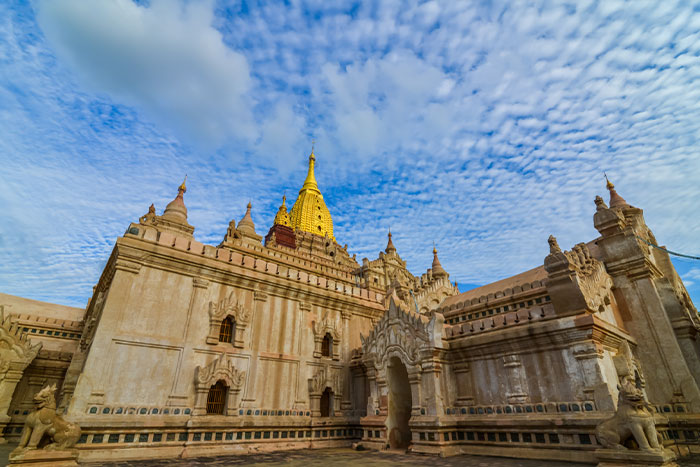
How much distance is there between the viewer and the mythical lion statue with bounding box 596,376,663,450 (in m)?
9.07

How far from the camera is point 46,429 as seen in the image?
428 inches

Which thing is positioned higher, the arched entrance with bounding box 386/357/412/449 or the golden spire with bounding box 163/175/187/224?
the golden spire with bounding box 163/175/187/224

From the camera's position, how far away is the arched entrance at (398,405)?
16.3m

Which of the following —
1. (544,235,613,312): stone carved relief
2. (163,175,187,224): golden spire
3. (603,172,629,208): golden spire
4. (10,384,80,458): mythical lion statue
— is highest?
(163,175,187,224): golden spire

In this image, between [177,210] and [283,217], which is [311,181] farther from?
[177,210]

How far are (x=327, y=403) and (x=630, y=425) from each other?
13757mm

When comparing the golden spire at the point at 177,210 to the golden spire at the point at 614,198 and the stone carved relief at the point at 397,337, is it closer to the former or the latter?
the stone carved relief at the point at 397,337

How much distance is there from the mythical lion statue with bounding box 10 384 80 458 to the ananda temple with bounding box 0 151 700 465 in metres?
0.07

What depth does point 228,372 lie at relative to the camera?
15.9 meters

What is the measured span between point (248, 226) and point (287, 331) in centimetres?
2495

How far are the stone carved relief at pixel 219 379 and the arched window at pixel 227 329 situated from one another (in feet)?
3.15

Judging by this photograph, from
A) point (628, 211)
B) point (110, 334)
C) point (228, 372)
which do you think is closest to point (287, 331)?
point (228, 372)

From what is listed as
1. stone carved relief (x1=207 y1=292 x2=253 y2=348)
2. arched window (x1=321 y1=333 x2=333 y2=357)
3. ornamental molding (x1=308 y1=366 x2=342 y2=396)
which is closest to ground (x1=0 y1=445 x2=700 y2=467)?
ornamental molding (x1=308 y1=366 x2=342 y2=396)

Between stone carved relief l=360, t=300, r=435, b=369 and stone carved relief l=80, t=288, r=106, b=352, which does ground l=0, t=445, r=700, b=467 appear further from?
stone carved relief l=80, t=288, r=106, b=352
